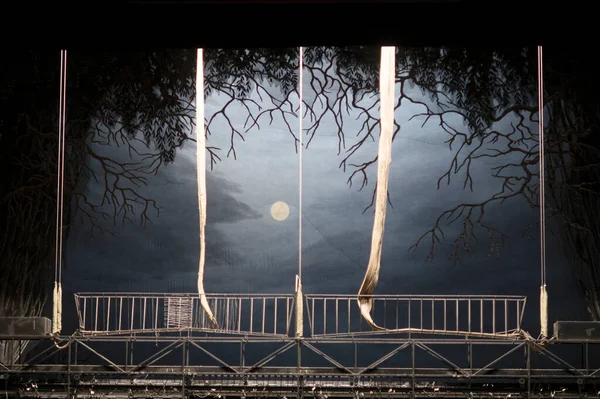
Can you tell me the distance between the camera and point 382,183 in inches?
253

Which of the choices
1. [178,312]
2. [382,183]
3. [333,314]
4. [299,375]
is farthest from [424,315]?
[178,312]

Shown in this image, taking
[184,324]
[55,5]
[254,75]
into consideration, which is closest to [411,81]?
[254,75]

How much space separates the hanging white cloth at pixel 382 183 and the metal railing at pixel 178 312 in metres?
1.11

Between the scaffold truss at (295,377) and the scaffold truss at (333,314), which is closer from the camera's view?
the scaffold truss at (295,377)

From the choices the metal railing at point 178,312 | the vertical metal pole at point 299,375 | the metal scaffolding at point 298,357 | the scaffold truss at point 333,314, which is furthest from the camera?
the scaffold truss at point 333,314

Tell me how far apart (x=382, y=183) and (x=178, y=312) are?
2.39m

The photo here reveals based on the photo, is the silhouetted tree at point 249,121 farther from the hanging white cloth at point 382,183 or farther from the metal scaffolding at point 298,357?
the hanging white cloth at point 382,183

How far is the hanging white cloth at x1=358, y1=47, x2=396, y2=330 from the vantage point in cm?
642

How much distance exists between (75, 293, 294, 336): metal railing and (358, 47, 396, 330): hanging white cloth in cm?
111

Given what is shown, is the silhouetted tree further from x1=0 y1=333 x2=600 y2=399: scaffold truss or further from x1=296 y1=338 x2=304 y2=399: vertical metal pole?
x1=296 y1=338 x2=304 y2=399: vertical metal pole

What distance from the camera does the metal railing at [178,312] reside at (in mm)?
7246

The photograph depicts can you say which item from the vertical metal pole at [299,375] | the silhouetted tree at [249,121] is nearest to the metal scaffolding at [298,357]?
the vertical metal pole at [299,375]

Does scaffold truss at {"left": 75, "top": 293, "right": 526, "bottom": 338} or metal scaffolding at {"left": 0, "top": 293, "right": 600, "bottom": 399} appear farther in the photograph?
scaffold truss at {"left": 75, "top": 293, "right": 526, "bottom": 338}

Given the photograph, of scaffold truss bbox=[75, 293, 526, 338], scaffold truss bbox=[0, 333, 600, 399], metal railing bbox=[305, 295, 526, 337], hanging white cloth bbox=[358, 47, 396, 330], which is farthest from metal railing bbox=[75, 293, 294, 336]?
hanging white cloth bbox=[358, 47, 396, 330]
